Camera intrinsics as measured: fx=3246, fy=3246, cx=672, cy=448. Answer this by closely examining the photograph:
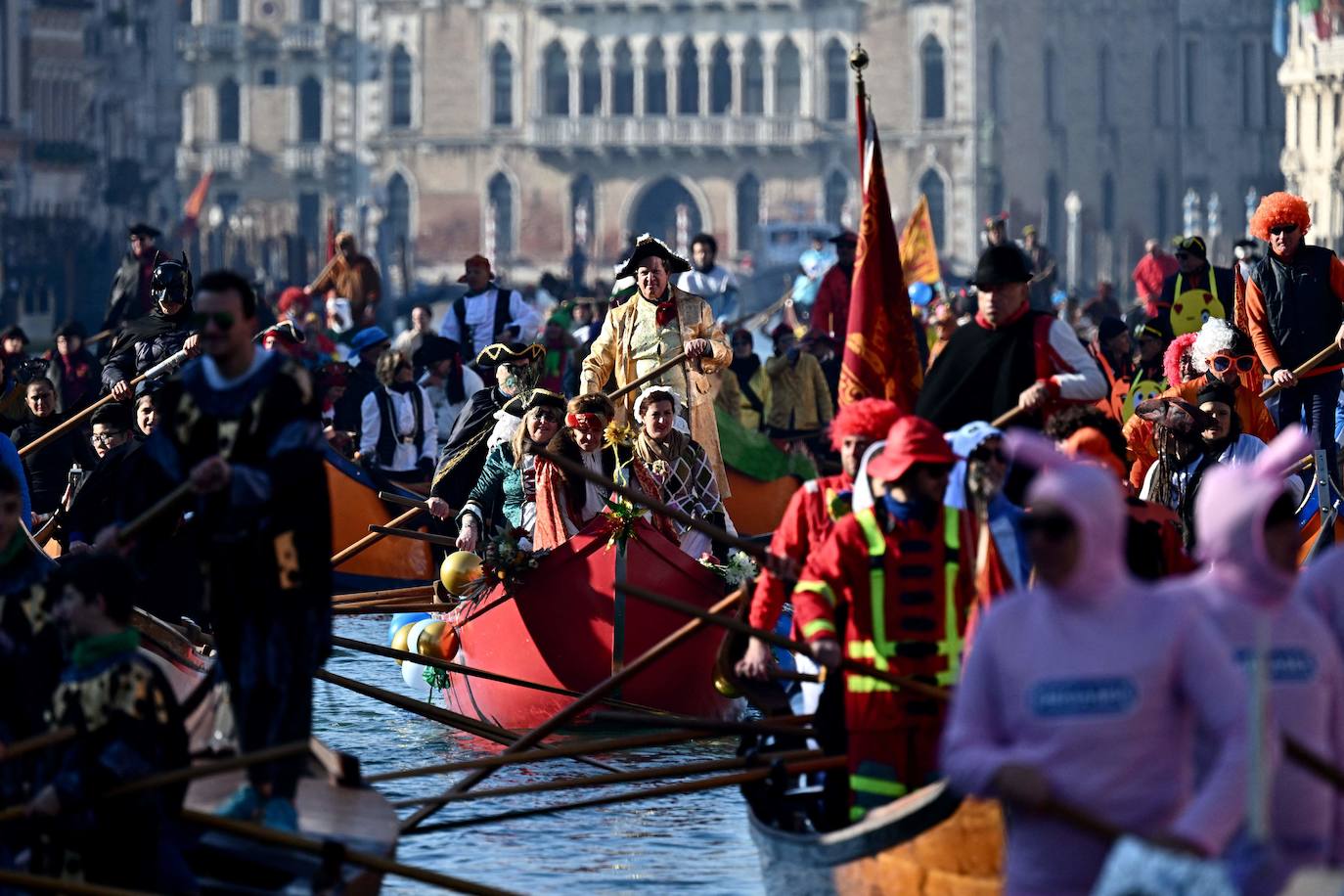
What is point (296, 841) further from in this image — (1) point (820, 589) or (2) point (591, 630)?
(2) point (591, 630)

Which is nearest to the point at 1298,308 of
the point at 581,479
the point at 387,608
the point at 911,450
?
the point at 581,479

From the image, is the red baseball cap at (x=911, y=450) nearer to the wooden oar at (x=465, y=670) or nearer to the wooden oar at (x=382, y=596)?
the wooden oar at (x=465, y=670)

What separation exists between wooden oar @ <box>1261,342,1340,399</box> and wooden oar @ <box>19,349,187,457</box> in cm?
481

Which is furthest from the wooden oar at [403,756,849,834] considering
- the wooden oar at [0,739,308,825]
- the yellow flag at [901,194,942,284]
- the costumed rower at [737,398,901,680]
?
the yellow flag at [901,194,942,284]

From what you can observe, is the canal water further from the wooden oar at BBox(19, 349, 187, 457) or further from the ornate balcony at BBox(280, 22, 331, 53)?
the ornate balcony at BBox(280, 22, 331, 53)

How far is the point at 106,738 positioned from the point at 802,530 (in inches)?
91.4

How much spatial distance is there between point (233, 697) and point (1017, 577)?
84.2 inches

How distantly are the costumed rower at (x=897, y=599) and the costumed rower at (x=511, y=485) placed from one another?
462cm

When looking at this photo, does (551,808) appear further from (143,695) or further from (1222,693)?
(1222,693)

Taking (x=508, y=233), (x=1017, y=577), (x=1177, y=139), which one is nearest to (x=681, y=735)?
(x=1017, y=577)

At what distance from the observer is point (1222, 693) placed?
6121mm

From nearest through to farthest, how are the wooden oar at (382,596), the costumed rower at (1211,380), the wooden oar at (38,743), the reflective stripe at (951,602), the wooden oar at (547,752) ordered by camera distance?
the wooden oar at (38,743) → the reflective stripe at (951,602) → the wooden oar at (547,752) → the costumed rower at (1211,380) → the wooden oar at (382,596)

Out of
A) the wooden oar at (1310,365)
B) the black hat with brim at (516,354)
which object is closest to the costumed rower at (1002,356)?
the wooden oar at (1310,365)

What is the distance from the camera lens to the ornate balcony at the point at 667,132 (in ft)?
257
